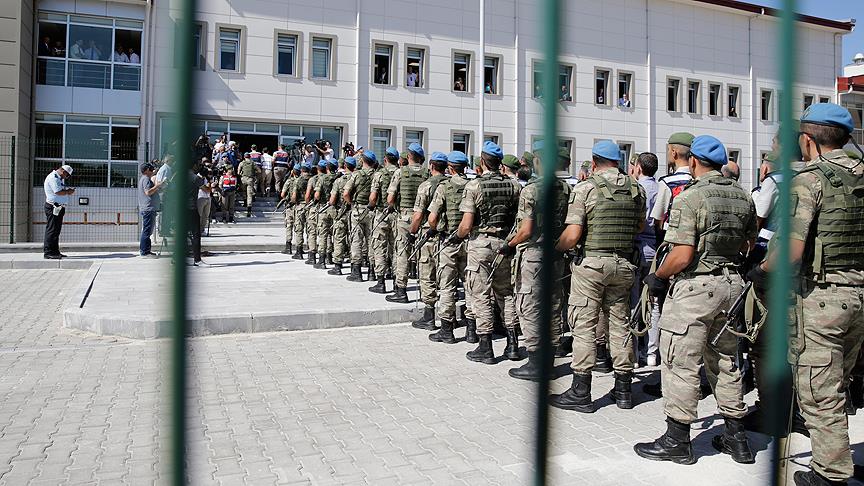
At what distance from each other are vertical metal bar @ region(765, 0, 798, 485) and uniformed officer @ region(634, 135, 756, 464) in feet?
8.44

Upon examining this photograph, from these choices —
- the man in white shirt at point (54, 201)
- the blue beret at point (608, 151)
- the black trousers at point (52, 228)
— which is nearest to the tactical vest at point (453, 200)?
the blue beret at point (608, 151)

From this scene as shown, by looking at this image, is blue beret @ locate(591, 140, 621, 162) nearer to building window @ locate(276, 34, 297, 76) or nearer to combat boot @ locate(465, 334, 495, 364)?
combat boot @ locate(465, 334, 495, 364)

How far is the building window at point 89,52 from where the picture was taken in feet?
75.6

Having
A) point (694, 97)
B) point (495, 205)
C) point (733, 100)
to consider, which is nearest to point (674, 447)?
point (495, 205)

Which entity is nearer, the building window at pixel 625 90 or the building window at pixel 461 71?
the building window at pixel 461 71

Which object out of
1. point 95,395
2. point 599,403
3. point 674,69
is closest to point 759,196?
point 599,403

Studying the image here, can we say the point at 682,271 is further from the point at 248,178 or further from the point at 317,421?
the point at 248,178

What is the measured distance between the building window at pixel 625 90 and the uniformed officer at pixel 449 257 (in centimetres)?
2441

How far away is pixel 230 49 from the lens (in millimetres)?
23969

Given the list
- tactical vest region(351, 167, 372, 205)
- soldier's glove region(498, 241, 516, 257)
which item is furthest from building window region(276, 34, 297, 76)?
soldier's glove region(498, 241, 516, 257)

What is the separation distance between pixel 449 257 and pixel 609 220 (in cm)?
256

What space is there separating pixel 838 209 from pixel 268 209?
2144 cm

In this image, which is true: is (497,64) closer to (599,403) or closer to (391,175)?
(391,175)

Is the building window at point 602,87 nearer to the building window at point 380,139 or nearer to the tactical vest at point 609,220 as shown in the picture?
the building window at point 380,139
